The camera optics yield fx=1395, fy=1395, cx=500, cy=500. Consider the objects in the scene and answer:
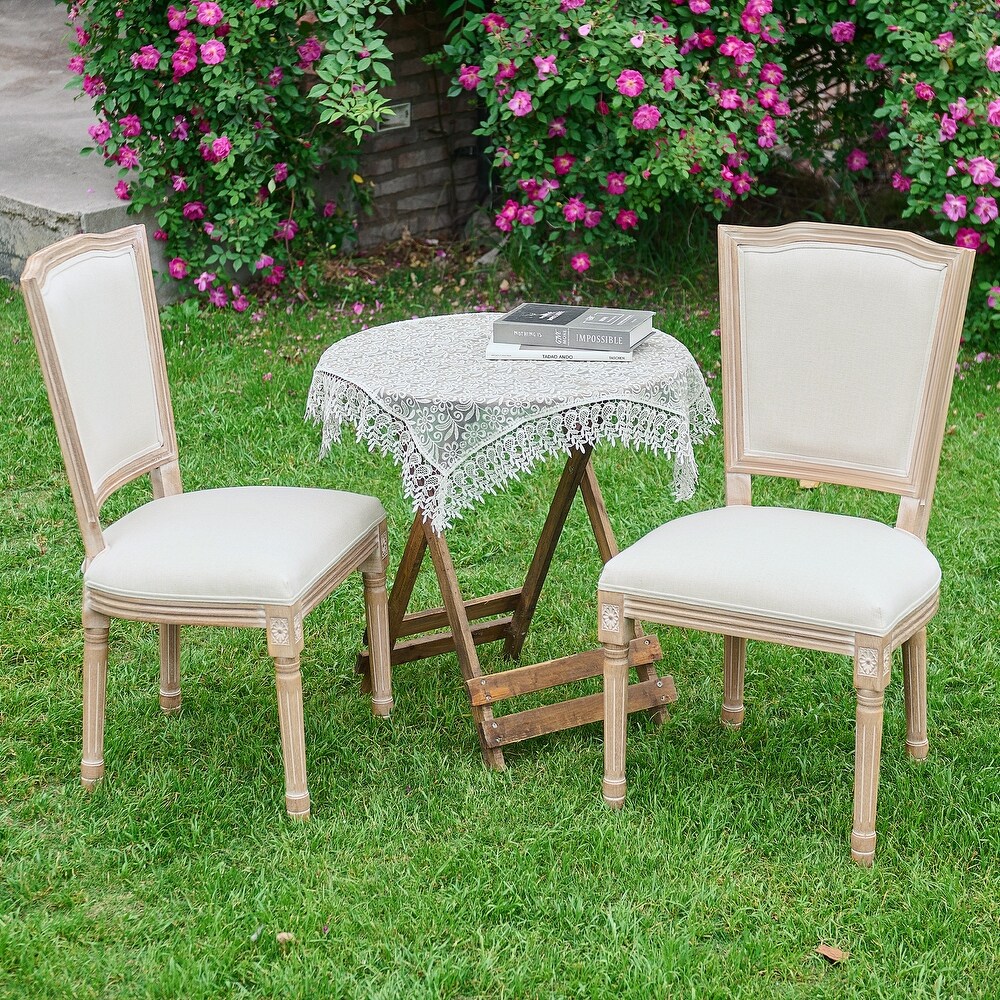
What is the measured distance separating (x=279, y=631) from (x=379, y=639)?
1.77ft

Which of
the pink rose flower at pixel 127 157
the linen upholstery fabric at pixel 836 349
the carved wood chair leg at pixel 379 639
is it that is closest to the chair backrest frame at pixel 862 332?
the linen upholstery fabric at pixel 836 349

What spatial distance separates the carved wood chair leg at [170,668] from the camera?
336 cm

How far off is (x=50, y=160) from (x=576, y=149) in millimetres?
2763

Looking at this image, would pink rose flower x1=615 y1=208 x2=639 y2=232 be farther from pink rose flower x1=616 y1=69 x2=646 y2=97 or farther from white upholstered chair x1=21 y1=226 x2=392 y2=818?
white upholstered chair x1=21 y1=226 x2=392 y2=818

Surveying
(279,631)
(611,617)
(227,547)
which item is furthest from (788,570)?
(227,547)

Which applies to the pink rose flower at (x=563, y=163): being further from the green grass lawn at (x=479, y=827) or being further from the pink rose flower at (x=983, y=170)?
the green grass lawn at (x=479, y=827)

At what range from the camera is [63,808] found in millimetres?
2982

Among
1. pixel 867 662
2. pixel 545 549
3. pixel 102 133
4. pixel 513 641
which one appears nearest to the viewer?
pixel 867 662

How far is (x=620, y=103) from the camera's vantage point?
5.11 metres

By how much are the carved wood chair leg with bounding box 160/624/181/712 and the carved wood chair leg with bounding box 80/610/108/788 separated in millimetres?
335

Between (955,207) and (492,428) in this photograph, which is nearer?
(492,428)

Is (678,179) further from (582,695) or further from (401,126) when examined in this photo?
(582,695)

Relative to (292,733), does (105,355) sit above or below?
above

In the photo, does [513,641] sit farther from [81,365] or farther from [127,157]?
[127,157]
